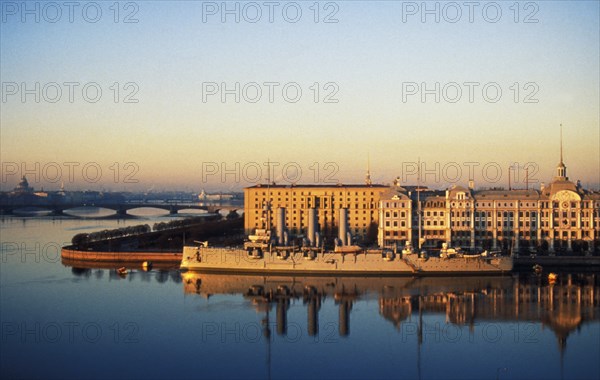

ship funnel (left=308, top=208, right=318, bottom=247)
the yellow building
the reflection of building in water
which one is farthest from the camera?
the yellow building

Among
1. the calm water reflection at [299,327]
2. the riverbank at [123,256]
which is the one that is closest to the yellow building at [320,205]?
the riverbank at [123,256]

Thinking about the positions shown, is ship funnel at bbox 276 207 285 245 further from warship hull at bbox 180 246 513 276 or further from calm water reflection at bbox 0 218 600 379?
calm water reflection at bbox 0 218 600 379

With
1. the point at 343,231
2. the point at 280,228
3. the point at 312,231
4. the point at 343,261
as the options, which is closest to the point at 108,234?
the point at 280,228

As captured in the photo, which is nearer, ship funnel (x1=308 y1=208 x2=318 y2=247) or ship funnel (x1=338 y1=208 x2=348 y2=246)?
ship funnel (x1=338 y1=208 x2=348 y2=246)

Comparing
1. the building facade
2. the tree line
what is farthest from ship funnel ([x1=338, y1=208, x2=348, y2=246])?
the tree line

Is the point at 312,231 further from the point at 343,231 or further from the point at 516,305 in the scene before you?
the point at 516,305

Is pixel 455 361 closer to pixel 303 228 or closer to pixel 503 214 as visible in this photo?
pixel 503 214

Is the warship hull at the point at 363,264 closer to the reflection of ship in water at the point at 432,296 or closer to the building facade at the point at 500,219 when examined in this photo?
the reflection of ship in water at the point at 432,296

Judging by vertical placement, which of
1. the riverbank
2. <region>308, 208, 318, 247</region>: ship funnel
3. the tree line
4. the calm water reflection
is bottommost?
the calm water reflection
